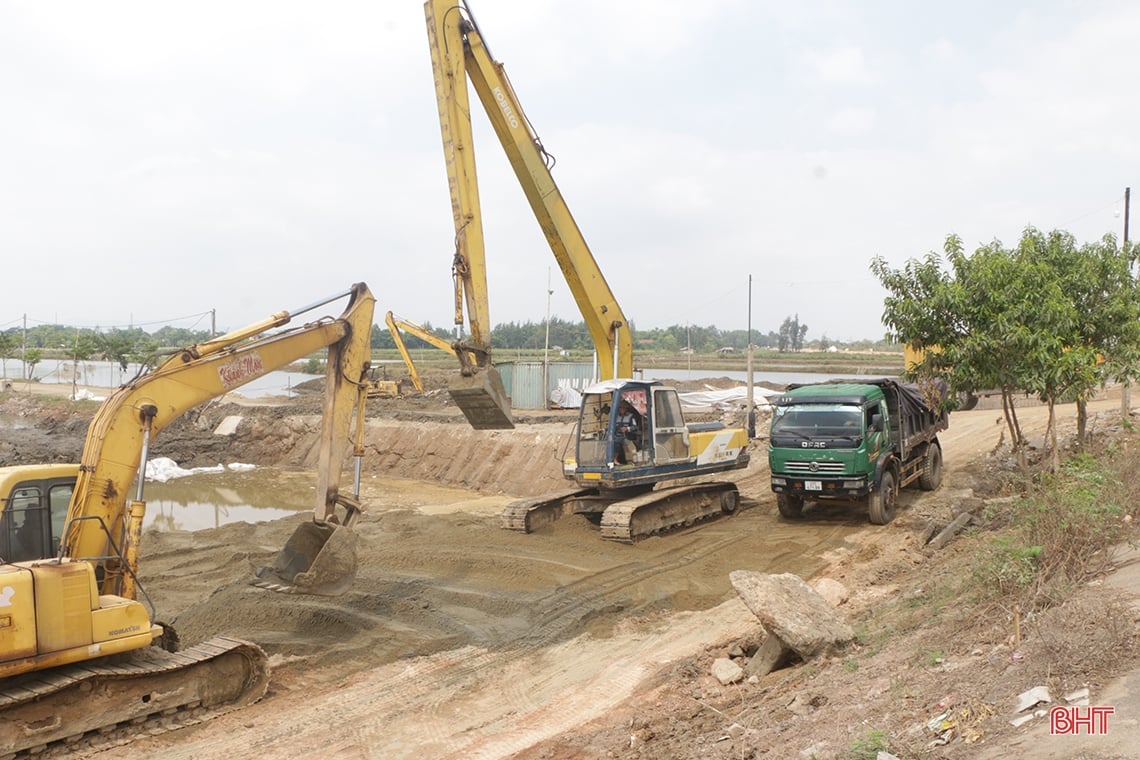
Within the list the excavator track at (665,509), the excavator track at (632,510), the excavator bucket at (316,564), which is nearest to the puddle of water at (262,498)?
the excavator track at (632,510)

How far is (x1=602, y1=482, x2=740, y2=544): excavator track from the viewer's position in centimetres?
1345

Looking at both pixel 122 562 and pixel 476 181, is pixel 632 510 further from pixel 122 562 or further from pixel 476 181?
pixel 122 562

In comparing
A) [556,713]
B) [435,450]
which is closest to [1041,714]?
[556,713]

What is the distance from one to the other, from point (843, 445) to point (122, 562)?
419 inches

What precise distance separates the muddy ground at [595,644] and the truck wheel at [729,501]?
0.36 meters

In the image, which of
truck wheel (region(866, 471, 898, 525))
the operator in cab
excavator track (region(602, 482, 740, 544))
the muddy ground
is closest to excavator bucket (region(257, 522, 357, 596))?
the muddy ground

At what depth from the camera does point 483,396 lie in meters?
10.0

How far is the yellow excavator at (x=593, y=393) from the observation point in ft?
36.5

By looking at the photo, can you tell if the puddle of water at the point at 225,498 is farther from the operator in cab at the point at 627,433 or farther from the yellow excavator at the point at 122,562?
the yellow excavator at the point at 122,562

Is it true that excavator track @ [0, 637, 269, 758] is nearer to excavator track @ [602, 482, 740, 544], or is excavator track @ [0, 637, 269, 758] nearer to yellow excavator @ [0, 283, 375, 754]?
yellow excavator @ [0, 283, 375, 754]

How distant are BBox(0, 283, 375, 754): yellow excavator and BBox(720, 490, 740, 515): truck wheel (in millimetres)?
8665

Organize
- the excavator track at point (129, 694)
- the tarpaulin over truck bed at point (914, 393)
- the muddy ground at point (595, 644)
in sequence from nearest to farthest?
the muddy ground at point (595, 644) < the excavator track at point (129, 694) < the tarpaulin over truck bed at point (914, 393)

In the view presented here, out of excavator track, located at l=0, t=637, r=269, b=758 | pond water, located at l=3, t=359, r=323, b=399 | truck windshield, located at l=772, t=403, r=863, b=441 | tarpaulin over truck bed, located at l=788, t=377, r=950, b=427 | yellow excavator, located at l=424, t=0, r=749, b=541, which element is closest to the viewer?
excavator track, located at l=0, t=637, r=269, b=758

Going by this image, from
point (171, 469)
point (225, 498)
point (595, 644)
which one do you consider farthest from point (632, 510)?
point (171, 469)
